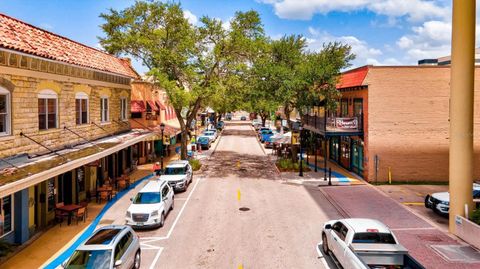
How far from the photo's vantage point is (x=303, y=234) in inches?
663

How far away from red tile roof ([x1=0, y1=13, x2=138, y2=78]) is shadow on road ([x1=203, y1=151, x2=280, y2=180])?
12.6 meters

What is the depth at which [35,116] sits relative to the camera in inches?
655

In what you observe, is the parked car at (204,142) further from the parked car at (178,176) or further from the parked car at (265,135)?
the parked car at (178,176)

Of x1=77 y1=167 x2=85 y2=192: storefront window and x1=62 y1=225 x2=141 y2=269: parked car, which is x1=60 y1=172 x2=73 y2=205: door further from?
x1=62 y1=225 x2=141 y2=269: parked car

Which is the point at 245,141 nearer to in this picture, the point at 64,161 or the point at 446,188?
the point at 446,188

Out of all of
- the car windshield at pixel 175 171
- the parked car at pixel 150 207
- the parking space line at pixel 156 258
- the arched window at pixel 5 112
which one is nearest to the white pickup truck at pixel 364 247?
the parking space line at pixel 156 258

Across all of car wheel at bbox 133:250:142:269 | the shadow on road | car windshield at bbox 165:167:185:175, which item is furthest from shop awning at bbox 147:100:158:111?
car wheel at bbox 133:250:142:269

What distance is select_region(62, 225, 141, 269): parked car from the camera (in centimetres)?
1105

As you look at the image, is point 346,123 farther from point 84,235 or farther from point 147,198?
point 84,235

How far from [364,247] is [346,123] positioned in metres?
18.2

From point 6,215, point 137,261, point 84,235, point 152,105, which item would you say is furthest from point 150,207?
point 152,105

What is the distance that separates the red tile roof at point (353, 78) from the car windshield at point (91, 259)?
21995mm

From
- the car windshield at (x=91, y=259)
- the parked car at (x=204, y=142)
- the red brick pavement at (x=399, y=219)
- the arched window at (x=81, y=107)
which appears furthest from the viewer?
the parked car at (x=204, y=142)

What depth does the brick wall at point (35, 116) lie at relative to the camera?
14877 millimetres
